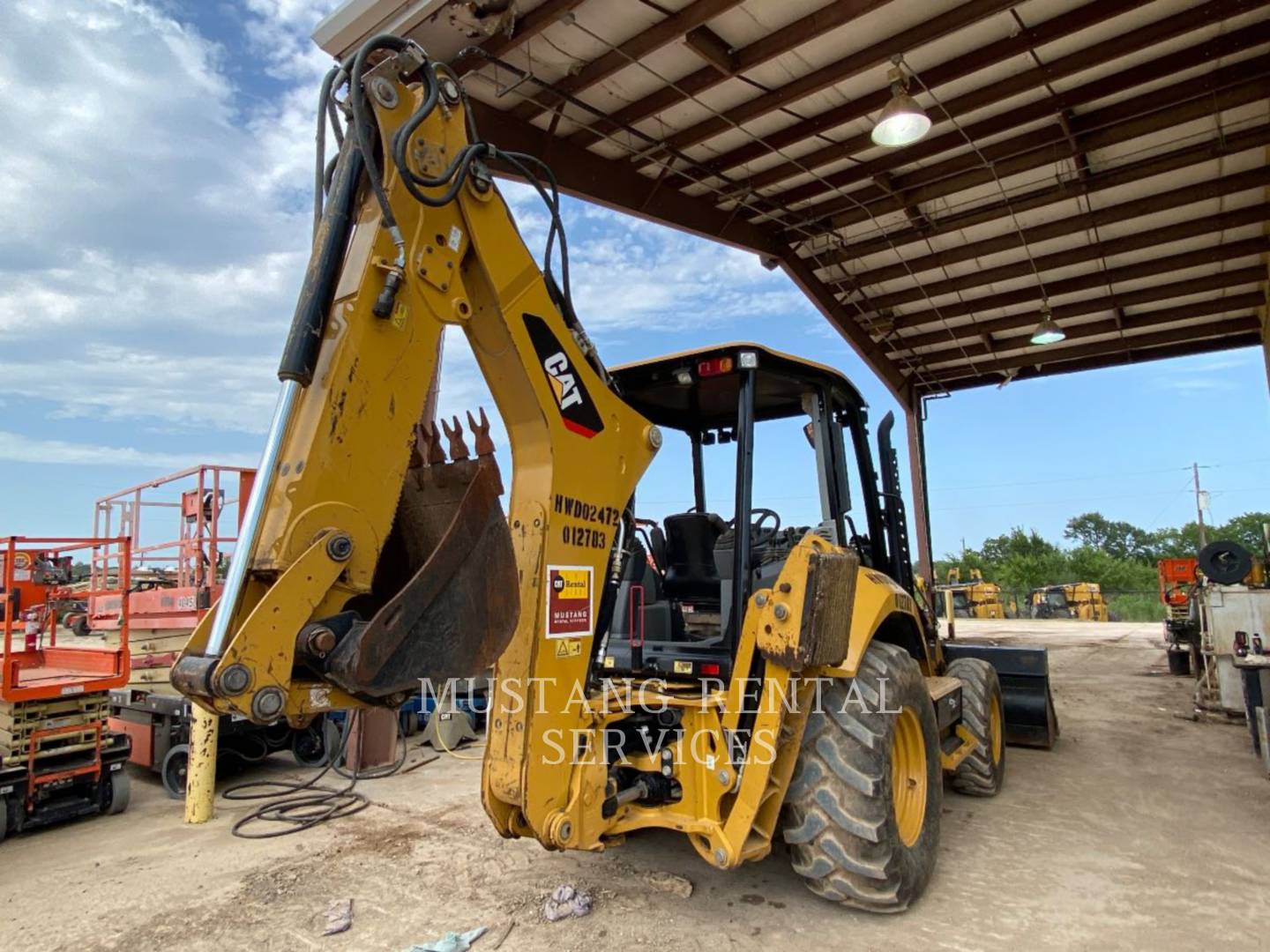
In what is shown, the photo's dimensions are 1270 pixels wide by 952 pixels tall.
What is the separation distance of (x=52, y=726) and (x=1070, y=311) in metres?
10.7

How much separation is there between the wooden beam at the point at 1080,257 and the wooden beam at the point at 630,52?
522 cm

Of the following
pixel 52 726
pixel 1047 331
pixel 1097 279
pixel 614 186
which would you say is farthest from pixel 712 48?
pixel 52 726

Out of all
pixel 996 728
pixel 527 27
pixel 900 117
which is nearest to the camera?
pixel 527 27

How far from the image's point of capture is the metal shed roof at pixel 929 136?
16.3ft

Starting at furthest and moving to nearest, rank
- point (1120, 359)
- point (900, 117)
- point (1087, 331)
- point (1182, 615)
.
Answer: point (1182, 615)
point (1120, 359)
point (1087, 331)
point (900, 117)

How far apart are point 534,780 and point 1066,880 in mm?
2773

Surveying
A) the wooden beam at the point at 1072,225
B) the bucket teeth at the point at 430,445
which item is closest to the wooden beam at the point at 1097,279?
the wooden beam at the point at 1072,225

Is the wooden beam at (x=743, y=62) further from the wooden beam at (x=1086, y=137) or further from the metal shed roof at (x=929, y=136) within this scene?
the wooden beam at (x=1086, y=137)

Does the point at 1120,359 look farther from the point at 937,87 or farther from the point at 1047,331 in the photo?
the point at 937,87

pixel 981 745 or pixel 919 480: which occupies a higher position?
pixel 919 480

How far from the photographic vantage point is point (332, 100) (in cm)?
252

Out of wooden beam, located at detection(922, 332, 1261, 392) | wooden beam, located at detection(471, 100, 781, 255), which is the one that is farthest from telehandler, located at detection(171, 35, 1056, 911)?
wooden beam, located at detection(922, 332, 1261, 392)

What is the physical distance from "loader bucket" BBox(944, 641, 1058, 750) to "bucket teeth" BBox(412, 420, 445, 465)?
513cm

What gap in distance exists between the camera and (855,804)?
3299mm
